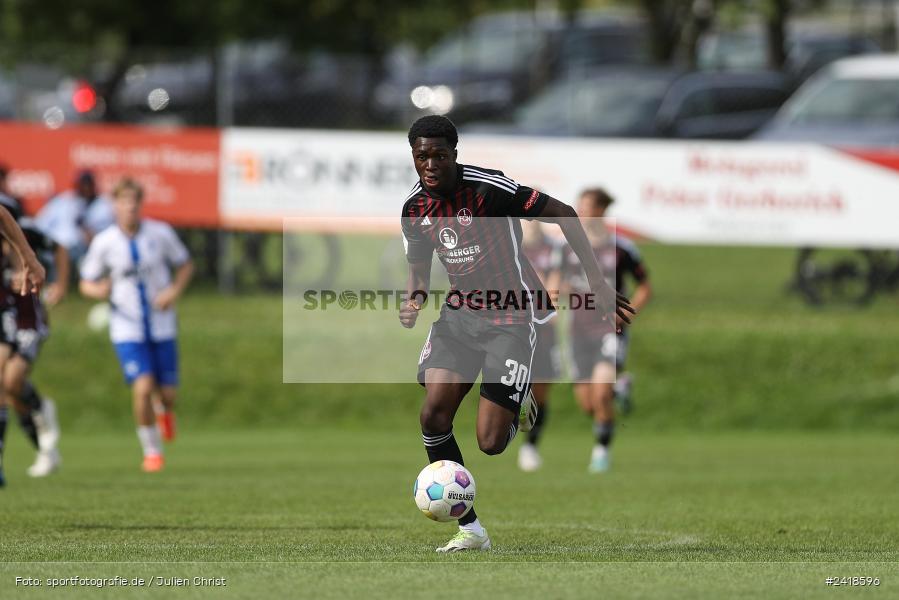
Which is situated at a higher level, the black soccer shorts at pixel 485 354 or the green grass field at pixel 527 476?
the black soccer shorts at pixel 485 354

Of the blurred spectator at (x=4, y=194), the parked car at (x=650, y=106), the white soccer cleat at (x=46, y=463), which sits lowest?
the white soccer cleat at (x=46, y=463)

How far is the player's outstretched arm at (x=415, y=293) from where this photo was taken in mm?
8703

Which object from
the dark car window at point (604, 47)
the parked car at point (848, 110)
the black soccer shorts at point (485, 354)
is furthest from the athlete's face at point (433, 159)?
the dark car window at point (604, 47)

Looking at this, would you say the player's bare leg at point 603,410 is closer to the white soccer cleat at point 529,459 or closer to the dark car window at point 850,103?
the white soccer cleat at point 529,459

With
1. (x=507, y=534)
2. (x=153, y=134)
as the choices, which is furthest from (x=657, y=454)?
(x=153, y=134)

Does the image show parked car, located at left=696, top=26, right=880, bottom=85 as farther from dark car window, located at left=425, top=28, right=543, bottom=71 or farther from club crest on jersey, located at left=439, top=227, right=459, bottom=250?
club crest on jersey, located at left=439, top=227, right=459, bottom=250

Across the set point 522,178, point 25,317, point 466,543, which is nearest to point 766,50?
point 522,178

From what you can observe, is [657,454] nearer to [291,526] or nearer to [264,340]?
[264,340]

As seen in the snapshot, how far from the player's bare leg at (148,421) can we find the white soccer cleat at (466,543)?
6341 mm

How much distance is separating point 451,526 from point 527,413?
1.75 metres

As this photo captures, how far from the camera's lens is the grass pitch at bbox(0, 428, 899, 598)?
754 centimetres

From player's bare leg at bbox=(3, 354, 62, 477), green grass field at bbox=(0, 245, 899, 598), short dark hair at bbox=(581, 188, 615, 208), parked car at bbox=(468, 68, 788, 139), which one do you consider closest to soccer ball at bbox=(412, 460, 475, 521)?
green grass field at bbox=(0, 245, 899, 598)

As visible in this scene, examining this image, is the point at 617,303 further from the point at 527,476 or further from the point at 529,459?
the point at 529,459

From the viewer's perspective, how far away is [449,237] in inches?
343
